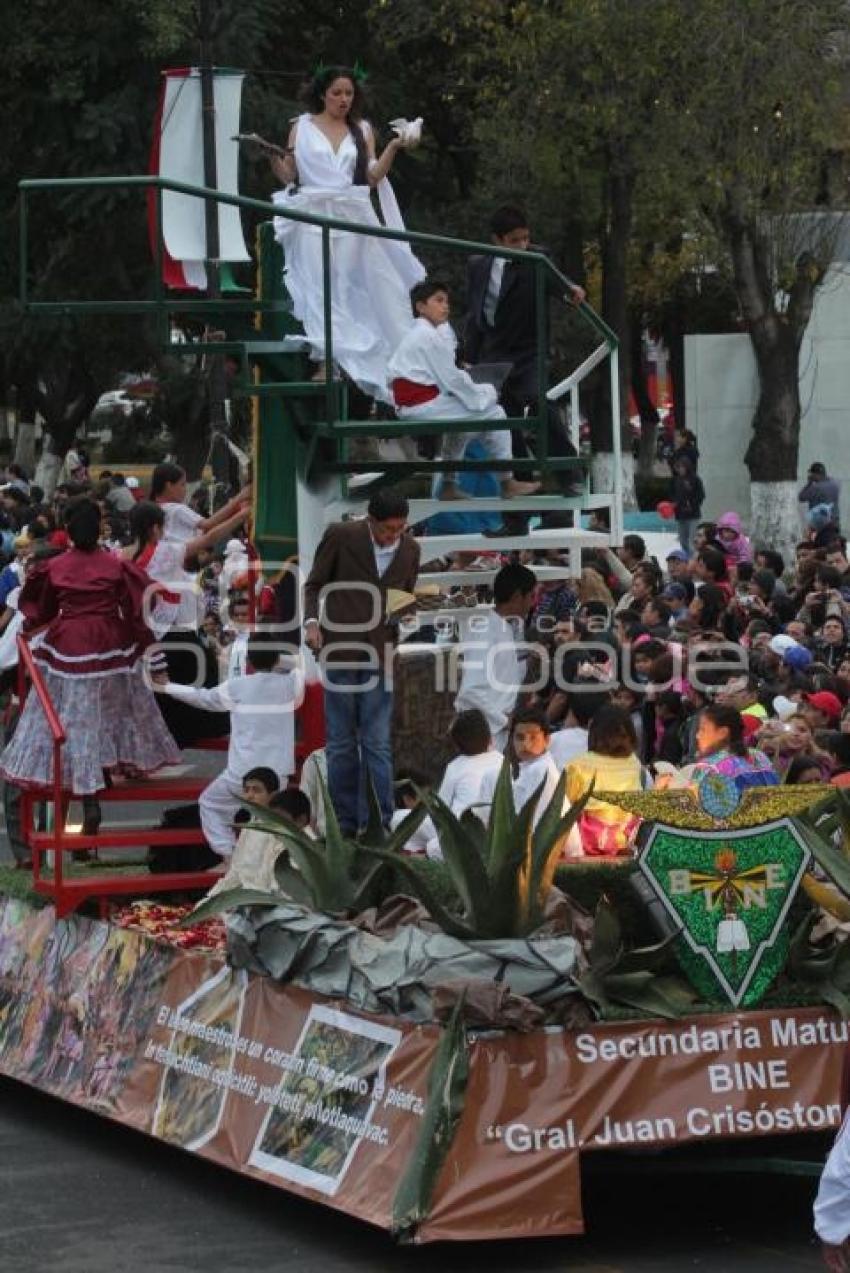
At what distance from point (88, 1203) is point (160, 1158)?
30.4 inches

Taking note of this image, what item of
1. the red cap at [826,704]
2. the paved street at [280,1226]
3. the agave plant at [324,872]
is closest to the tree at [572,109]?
the red cap at [826,704]

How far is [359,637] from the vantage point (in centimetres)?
1112

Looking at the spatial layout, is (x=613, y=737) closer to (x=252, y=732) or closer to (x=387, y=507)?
(x=387, y=507)

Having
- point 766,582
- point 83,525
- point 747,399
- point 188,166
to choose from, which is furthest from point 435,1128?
point 747,399

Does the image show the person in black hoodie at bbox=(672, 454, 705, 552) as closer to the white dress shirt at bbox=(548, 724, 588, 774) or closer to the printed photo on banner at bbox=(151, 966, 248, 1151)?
the white dress shirt at bbox=(548, 724, 588, 774)

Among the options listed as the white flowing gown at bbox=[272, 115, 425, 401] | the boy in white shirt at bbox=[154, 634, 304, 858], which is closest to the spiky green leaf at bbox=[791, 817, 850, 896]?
the boy in white shirt at bbox=[154, 634, 304, 858]

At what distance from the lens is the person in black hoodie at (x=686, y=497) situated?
3044 cm

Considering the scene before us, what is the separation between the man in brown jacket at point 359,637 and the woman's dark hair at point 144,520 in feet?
3.35

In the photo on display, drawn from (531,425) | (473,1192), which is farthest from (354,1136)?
(531,425)

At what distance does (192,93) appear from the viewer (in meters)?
15.3

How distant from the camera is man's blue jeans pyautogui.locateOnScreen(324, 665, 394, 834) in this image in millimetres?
11195

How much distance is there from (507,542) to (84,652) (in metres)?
1.98

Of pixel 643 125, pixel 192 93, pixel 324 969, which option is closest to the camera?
pixel 324 969

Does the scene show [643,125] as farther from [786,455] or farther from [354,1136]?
[354,1136]
